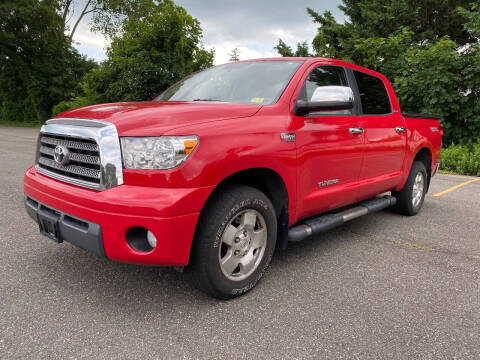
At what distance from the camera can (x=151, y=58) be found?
1666 cm

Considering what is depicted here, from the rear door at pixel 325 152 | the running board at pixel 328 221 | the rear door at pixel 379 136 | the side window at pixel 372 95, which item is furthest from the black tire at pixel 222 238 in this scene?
the side window at pixel 372 95

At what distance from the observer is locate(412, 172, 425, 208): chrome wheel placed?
509cm

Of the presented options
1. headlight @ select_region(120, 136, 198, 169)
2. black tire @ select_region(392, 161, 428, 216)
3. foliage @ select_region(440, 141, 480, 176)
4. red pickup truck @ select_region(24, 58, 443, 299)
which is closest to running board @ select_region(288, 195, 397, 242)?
red pickup truck @ select_region(24, 58, 443, 299)

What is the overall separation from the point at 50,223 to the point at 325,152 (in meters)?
2.20

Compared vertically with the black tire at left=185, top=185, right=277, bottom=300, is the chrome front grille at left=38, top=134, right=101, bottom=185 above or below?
above

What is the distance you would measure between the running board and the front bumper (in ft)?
3.39

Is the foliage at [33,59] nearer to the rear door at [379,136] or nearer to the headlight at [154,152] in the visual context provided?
the rear door at [379,136]

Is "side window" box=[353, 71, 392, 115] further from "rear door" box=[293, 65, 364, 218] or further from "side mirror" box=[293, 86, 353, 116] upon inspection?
"side mirror" box=[293, 86, 353, 116]

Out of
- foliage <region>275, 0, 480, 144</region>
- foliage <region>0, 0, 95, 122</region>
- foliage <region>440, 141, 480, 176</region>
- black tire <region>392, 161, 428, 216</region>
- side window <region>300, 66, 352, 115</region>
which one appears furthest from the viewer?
foliage <region>0, 0, 95, 122</region>

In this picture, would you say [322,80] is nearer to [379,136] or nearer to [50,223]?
[379,136]

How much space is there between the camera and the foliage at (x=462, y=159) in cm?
984

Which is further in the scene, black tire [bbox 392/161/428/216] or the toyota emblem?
black tire [bbox 392/161/428/216]

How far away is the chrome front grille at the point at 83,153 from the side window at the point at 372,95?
2.67 metres

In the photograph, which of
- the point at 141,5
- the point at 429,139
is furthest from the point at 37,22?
the point at 429,139
